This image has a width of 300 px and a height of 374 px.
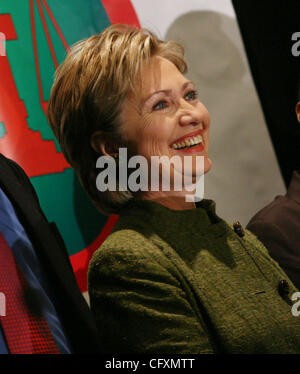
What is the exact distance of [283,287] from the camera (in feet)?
4.18

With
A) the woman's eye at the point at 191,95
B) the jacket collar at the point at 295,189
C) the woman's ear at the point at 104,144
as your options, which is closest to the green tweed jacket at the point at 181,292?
the woman's ear at the point at 104,144

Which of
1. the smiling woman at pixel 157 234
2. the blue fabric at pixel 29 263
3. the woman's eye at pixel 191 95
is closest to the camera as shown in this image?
the blue fabric at pixel 29 263

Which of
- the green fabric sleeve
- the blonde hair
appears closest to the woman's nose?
the blonde hair

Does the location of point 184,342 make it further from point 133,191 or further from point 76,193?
point 76,193

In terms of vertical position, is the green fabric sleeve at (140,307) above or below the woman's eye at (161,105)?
below

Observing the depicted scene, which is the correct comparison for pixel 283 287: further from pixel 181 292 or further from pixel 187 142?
pixel 187 142

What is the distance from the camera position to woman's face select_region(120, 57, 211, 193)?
122cm

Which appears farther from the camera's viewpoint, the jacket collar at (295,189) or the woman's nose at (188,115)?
the jacket collar at (295,189)

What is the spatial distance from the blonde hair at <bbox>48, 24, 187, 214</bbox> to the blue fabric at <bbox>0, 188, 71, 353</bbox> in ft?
1.08

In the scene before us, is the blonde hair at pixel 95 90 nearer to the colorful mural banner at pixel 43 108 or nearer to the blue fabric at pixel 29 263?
the colorful mural banner at pixel 43 108

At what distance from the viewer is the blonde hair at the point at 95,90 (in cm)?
119

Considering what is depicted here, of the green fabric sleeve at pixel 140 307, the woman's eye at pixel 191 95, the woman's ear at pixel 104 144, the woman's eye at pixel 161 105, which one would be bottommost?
the green fabric sleeve at pixel 140 307

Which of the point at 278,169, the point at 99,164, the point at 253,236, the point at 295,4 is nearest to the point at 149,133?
the point at 99,164

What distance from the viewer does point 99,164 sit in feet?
4.16
